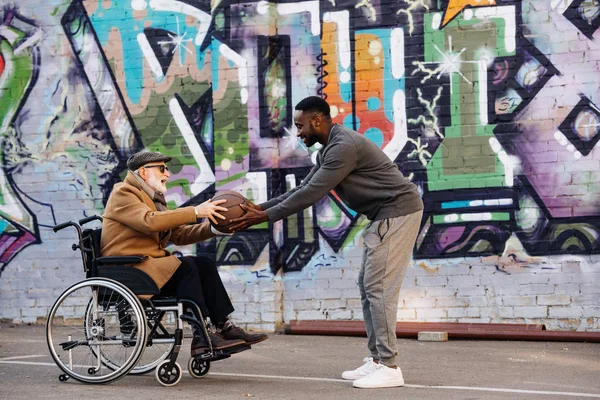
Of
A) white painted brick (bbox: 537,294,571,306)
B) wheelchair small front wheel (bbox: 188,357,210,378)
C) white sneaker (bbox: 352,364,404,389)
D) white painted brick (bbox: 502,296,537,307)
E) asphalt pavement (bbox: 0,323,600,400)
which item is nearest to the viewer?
asphalt pavement (bbox: 0,323,600,400)

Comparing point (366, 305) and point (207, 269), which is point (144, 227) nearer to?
point (207, 269)

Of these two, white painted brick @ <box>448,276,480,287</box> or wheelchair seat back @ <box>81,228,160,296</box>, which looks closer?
wheelchair seat back @ <box>81,228,160,296</box>

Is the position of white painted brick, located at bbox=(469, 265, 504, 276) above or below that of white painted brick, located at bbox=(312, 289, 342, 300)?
above

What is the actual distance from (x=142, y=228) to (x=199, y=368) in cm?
111

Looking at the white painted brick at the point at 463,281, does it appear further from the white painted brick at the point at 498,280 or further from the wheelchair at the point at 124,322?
the wheelchair at the point at 124,322

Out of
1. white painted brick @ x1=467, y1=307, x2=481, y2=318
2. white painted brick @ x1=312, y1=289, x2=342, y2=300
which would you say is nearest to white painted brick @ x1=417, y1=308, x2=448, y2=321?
white painted brick @ x1=467, y1=307, x2=481, y2=318

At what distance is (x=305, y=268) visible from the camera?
37.1ft

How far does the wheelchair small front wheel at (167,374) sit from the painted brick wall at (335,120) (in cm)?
427

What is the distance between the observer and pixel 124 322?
286 inches

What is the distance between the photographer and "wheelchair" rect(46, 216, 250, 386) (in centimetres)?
698

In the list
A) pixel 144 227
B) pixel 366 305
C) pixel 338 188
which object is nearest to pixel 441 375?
pixel 366 305

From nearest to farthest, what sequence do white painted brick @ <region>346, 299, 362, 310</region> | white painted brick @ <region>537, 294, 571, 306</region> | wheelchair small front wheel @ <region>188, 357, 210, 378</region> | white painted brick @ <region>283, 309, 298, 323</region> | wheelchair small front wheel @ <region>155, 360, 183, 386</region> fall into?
wheelchair small front wheel @ <region>155, 360, 183, 386</region>
wheelchair small front wheel @ <region>188, 357, 210, 378</region>
white painted brick @ <region>537, 294, 571, 306</region>
white painted brick @ <region>346, 299, 362, 310</region>
white painted brick @ <region>283, 309, 298, 323</region>

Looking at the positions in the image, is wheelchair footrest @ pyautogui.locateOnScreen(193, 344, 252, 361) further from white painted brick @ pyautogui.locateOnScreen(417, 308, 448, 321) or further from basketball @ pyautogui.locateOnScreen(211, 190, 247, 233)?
white painted brick @ pyautogui.locateOnScreen(417, 308, 448, 321)

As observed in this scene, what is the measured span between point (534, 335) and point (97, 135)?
18.2 ft
